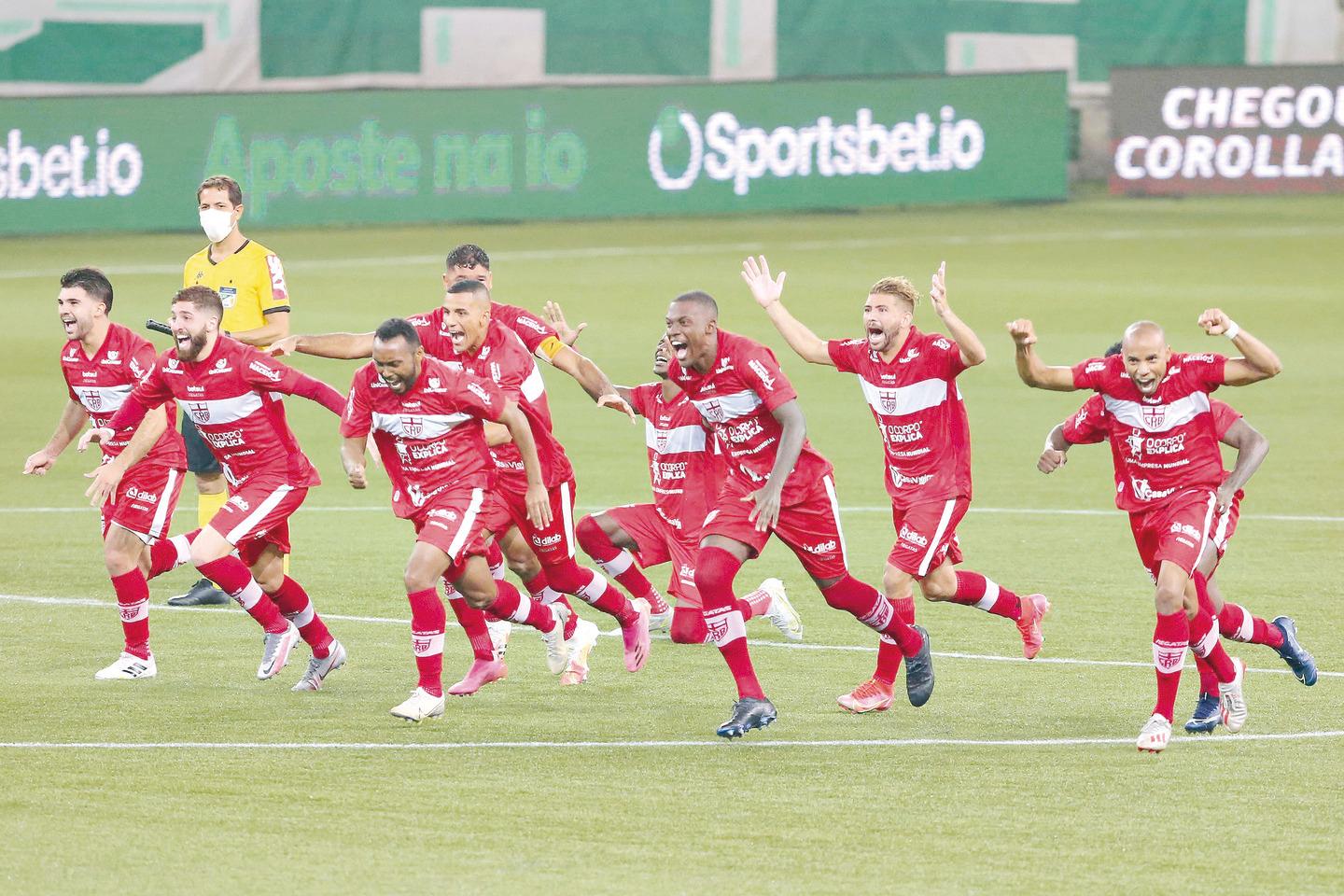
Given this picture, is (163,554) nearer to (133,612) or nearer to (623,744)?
(133,612)

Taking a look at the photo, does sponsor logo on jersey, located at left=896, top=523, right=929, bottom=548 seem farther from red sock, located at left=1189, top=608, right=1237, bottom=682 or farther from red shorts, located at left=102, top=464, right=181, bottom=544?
red shorts, located at left=102, top=464, right=181, bottom=544

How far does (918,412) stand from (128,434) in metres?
3.93

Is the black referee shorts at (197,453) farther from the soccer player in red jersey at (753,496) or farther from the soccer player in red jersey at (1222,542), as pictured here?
the soccer player in red jersey at (1222,542)

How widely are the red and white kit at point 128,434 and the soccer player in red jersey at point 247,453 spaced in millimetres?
A: 286

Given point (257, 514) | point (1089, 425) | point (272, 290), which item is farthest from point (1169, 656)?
point (272, 290)

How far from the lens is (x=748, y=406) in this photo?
9.31 m

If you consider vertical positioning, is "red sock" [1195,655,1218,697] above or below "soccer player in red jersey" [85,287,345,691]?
below

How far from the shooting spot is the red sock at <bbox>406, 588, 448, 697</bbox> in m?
9.17

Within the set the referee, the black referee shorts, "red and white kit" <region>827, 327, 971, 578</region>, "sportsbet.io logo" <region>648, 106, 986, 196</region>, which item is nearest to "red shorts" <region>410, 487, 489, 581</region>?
"red and white kit" <region>827, 327, 971, 578</region>

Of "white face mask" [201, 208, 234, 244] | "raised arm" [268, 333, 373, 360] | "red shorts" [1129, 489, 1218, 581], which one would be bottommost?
"red shorts" [1129, 489, 1218, 581]

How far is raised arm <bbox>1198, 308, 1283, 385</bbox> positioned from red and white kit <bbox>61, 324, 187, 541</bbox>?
4.99 metres

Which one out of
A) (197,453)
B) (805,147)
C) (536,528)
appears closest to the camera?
(536,528)

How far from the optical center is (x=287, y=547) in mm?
10250

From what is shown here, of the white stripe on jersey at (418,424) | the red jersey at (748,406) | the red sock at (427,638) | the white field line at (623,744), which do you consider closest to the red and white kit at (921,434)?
the red jersey at (748,406)
